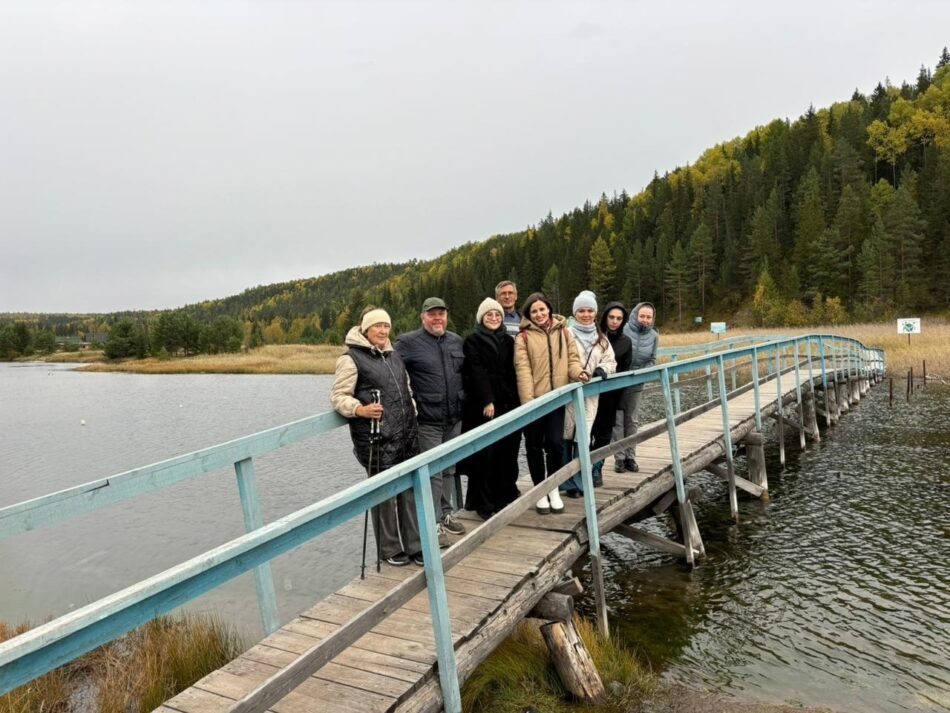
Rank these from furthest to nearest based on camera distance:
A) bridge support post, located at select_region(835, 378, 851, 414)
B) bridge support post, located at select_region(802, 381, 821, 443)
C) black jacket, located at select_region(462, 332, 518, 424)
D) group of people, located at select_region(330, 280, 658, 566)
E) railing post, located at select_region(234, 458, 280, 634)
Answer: bridge support post, located at select_region(835, 378, 851, 414) → bridge support post, located at select_region(802, 381, 821, 443) → black jacket, located at select_region(462, 332, 518, 424) → group of people, located at select_region(330, 280, 658, 566) → railing post, located at select_region(234, 458, 280, 634)

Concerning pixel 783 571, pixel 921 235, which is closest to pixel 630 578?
pixel 783 571

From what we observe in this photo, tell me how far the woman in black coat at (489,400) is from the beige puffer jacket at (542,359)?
13 centimetres

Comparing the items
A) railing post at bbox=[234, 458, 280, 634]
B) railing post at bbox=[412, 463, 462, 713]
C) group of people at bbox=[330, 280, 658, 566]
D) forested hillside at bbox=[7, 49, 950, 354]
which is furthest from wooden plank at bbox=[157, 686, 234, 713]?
forested hillside at bbox=[7, 49, 950, 354]

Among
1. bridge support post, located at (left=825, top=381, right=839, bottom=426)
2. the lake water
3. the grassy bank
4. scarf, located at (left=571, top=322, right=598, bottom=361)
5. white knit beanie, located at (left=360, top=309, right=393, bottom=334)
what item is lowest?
bridge support post, located at (left=825, top=381, right=839, bottom=426)

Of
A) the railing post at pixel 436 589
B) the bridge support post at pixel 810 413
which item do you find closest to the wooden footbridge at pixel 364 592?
the railing post at pixel 436 589

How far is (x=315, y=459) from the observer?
16781 mm

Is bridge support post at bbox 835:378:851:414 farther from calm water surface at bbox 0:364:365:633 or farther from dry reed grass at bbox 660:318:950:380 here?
calm water surface at bbox 0:364:365:633

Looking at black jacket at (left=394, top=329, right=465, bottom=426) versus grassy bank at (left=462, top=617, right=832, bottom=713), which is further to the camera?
black jacket at (left=394, top=329, right=465, bottom=426)

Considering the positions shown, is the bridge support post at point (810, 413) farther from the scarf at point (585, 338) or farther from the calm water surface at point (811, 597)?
the scarf at point (585, 338)

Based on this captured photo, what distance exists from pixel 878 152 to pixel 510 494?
313 feet

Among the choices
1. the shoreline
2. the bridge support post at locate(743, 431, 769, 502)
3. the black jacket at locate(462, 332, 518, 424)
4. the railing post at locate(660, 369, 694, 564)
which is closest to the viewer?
the black jacket at locate(462, 332, 518, 424)

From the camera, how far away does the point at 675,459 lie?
710 cm

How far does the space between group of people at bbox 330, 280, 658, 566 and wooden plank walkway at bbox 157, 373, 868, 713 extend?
34 cm

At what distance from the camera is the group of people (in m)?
4.45
